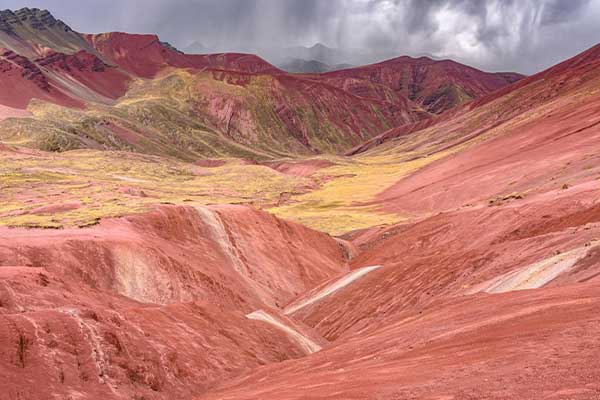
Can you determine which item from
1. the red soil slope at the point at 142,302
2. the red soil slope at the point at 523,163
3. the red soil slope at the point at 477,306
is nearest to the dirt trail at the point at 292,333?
the red soil slope at the point at 142,302

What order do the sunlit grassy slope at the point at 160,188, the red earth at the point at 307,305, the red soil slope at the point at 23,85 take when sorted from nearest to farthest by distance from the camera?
the red earth at the point at 307,305
the sunlit grassy slope at the point at 160,188
the red soil slope at the point at 23,85

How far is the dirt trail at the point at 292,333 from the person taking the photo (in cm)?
2833

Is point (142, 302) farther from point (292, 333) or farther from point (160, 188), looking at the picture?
point (160, 188)

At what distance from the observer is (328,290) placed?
1555 inches

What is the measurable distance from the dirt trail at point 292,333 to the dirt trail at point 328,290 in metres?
7.93

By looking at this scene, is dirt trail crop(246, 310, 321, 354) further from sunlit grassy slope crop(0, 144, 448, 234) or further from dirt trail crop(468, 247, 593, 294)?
sunlit grassy slope crop(0, 144, 448, 234)

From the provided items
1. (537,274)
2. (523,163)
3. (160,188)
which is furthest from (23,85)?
(537,274)

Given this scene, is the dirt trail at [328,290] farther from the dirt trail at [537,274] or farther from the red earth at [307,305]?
the dirt trail at [537,274]

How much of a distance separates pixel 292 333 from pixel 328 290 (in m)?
10.7

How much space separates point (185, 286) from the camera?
3422cm

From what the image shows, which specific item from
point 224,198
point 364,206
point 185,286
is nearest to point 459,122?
point 364,206

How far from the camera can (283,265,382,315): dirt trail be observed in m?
38.5

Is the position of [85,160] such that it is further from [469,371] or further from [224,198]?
[469,371]

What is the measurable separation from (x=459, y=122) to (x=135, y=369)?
553 feet
